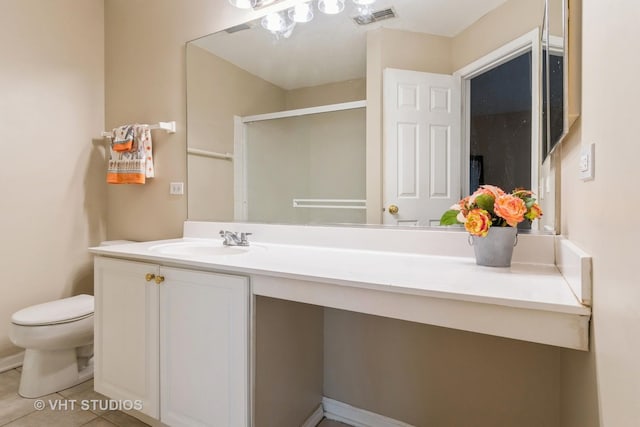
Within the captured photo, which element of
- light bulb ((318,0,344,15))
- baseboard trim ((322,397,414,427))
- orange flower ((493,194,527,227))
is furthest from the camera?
light bulb ((318,0,344,15))

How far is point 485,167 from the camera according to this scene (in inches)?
54.2

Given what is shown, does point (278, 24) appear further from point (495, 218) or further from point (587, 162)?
point (587, 162)

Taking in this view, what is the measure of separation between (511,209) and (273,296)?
0.85 metres

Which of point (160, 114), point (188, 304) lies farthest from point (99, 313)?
point (160, 114)

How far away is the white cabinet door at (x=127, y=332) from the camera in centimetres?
146

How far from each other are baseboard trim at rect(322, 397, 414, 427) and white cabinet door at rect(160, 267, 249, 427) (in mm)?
590

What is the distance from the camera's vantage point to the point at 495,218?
117 centimetres

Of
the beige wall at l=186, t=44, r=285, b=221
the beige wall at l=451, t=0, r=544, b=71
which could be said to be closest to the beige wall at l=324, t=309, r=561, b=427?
the beige wall at l=186, t=44, r=285, b=221

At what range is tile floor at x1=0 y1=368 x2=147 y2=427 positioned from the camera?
64.2 inches

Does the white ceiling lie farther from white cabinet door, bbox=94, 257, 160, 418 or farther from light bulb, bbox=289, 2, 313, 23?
white cabinet door, bbox=94, 257, 160, 418

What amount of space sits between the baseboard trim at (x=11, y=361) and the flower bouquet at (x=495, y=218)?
2.79 m

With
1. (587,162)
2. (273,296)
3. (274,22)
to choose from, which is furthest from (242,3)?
(587,162)

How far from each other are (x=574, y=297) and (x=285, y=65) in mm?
1680
